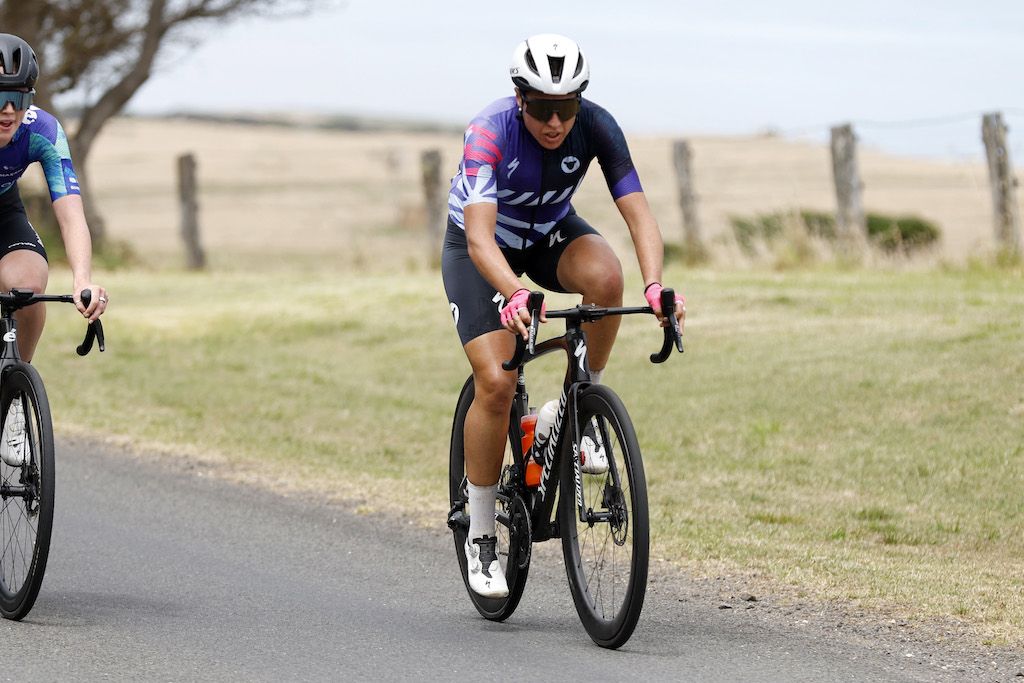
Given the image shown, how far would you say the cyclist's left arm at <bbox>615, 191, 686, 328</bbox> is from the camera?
5.58 metres

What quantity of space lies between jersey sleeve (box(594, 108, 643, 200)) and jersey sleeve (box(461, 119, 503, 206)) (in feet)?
1.26

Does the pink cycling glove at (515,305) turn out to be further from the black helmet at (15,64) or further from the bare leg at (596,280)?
the black helmet at (15,64)

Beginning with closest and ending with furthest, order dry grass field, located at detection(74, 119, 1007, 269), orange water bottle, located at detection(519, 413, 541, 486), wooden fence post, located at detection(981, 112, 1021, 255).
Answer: orange water bottle, located at detection(519, 413, 541, 486), wooden fence post, located at detection(981, 112, 1021, 255), dry grass field, located at detection(74, 119, 1007, 269)

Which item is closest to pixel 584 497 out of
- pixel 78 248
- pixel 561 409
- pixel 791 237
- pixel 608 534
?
pixel 608 534

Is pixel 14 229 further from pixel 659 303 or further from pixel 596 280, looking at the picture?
pixel 659 303

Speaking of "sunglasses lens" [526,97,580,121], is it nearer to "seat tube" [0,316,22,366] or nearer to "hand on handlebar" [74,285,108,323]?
"hand on handlebar" [74,285,108,323]

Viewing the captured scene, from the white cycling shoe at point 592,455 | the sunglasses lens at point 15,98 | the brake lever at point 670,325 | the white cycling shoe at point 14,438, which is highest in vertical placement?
the sunglasses lens at point 15,98

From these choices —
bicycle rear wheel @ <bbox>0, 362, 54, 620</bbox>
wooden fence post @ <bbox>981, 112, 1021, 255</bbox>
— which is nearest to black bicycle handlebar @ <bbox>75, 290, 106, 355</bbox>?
bicycle rear wheel @ <bbox>0, 362, 54, 620</bbox>

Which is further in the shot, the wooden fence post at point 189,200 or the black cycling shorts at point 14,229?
the wooden fence post at point 189,200

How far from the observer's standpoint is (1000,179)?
17.3m

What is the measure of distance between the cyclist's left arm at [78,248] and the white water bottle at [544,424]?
170 cm

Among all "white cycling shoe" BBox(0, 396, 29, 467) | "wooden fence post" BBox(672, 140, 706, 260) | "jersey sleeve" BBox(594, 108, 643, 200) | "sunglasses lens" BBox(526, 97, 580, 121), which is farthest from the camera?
"wooden fence post" BBox(672, 140, 706, 260)

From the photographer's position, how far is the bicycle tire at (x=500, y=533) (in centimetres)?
605

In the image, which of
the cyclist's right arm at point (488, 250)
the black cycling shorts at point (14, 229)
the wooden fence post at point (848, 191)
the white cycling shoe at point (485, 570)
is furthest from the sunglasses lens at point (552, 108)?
the wooden fence post at point (848, 191)
